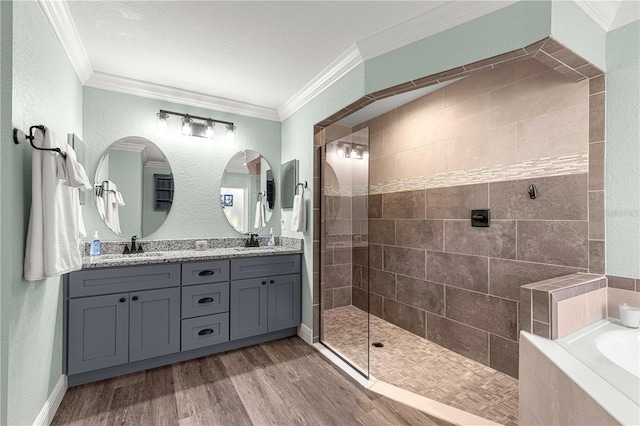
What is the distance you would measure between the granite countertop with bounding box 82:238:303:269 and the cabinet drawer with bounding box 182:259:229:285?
5cm

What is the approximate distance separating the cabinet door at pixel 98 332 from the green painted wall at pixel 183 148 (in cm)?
77

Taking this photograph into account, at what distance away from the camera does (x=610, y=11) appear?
1788 millimetres

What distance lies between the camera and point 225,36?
7.17ft

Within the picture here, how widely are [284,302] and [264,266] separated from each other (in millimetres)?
451

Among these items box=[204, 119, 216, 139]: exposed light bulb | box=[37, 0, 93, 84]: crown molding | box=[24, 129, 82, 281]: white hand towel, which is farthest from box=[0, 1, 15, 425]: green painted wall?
box=[204, 119, 216, 139]: exposed light bulb

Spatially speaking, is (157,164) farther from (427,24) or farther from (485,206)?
(485,206)

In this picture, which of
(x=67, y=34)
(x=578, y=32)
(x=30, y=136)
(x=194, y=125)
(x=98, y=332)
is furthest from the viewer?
(x=194, y=125)

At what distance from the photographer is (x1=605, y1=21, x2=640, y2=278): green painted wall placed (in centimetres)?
175

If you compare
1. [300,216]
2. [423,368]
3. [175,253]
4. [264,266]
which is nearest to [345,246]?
[300,216]

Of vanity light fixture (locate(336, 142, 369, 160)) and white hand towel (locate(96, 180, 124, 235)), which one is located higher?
vanity light fixture (locate(336, 142, 369, 160))

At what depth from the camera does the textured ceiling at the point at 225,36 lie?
6.24 feet

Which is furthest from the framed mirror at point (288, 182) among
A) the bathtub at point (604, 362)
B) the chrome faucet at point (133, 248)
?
the bathtub at point (604, 362)

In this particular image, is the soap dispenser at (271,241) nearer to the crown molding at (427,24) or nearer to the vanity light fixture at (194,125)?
the vanity light fixture at (194,125)

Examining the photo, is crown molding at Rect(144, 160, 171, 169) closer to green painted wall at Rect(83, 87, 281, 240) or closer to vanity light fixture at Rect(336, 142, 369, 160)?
green painted wall at Rect(83, 87, 281, 240)
